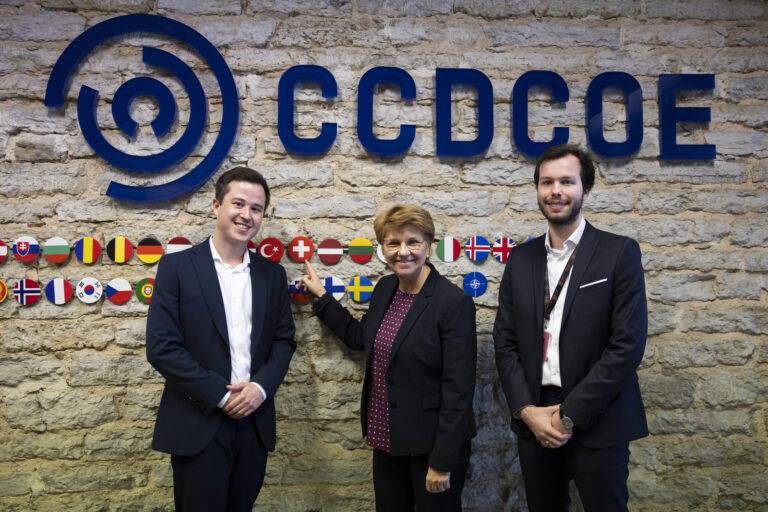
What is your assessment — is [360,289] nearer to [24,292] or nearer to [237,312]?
[237,312]

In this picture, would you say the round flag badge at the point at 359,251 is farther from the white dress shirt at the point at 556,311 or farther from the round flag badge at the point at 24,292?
the round flag badge at the point at 24,292

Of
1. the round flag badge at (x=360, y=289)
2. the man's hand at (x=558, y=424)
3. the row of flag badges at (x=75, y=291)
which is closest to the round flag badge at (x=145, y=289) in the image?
the row of flag badges at (x=75, y=291)

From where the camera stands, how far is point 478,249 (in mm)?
2527

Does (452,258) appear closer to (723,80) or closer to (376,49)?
(376,49)

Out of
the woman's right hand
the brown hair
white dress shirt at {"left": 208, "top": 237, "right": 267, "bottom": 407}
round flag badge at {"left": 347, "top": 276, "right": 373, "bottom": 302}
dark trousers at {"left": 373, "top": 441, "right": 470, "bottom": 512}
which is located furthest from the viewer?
round flag badge at {"left": 347, "top": 276, "right": 373, "bottom": 302}

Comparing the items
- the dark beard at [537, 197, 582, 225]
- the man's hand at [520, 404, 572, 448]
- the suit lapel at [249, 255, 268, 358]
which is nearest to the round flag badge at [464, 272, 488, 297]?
the dark beard at [537, 197, 582, 225]

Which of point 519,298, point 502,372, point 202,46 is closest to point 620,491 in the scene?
point 502,372

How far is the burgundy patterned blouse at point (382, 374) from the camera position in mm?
1927

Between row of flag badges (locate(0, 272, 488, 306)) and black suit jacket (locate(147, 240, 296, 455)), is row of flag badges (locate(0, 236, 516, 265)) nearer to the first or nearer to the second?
row of flag badges (locate(0, 272, 488, 306))

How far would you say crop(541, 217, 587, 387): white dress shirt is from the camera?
1.86 m

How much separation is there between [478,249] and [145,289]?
1.67m

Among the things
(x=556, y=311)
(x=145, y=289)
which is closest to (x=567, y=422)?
(x=556, y=311)

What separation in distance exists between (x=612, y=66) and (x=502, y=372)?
Answer: 176 centimetres

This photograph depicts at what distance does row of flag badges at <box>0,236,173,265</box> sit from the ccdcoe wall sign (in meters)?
0.22
